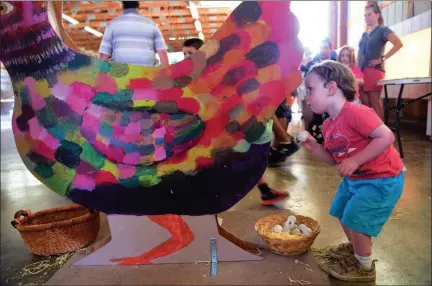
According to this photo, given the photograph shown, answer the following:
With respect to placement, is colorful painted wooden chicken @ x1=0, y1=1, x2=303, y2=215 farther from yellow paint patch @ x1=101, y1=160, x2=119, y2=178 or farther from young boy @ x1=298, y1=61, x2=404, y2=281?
young boy @ x1=298, y1=61, x2=404, y2=281

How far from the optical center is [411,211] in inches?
71.3

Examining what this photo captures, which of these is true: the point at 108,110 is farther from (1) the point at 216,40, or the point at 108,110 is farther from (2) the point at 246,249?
(2) the point at 246,249

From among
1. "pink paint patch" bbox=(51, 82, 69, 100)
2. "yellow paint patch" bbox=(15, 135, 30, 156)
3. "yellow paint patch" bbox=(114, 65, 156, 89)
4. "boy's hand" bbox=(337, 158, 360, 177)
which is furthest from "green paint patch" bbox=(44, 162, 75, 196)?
"boy's hand" bbox=(337, 158, 360, 177)

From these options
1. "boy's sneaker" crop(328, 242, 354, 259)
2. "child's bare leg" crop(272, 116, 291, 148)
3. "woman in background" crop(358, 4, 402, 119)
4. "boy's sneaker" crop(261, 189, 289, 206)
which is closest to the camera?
"boy's sneaker" crop(328, 242, 354, 259)

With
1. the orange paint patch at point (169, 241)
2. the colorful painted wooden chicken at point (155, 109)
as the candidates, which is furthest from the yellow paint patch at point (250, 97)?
the orange paint patch at point (169, 241)

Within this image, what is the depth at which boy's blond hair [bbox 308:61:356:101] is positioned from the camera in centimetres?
128

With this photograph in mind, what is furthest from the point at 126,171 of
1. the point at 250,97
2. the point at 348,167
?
the point at 348,167

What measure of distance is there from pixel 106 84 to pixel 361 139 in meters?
0.88

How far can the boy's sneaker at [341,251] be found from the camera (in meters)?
1.43

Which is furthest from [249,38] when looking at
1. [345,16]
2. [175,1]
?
[345,16]

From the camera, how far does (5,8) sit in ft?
4.03

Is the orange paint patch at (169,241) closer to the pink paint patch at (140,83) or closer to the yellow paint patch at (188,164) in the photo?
the yellow paint patch at (188,164)

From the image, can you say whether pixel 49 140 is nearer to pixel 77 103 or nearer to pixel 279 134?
pixel 77 103

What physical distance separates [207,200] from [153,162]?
24 cm
